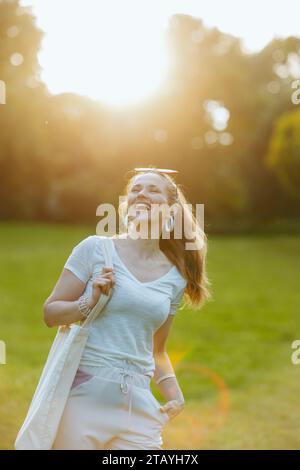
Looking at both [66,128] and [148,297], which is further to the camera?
[66,128]

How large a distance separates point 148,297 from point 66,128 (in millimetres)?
30514

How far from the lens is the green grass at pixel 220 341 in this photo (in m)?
9.52

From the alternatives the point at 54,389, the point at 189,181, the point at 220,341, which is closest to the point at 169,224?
the point at 54,389

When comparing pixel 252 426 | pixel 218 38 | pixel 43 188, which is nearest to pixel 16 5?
pixel 252 426

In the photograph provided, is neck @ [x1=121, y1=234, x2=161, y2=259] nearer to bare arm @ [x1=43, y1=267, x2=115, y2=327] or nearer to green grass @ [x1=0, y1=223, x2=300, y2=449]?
bare arm @ [x1=43, y1=267, x2=115, y2=327]

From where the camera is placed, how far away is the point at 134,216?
3.24 m

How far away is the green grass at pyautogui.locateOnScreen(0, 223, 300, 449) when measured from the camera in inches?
375

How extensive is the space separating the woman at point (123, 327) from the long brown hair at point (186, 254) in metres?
0.10

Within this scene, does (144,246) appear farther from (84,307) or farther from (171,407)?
(171,407)

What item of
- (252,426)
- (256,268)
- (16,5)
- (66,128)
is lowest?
(256,268)

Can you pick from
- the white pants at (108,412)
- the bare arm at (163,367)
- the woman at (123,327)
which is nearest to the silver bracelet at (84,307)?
the woman at (123,327)

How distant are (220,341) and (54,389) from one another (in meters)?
14.3

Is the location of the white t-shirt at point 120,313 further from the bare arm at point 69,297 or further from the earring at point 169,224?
the earring at point 169,224

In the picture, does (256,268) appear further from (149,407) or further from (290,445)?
(149,407)
